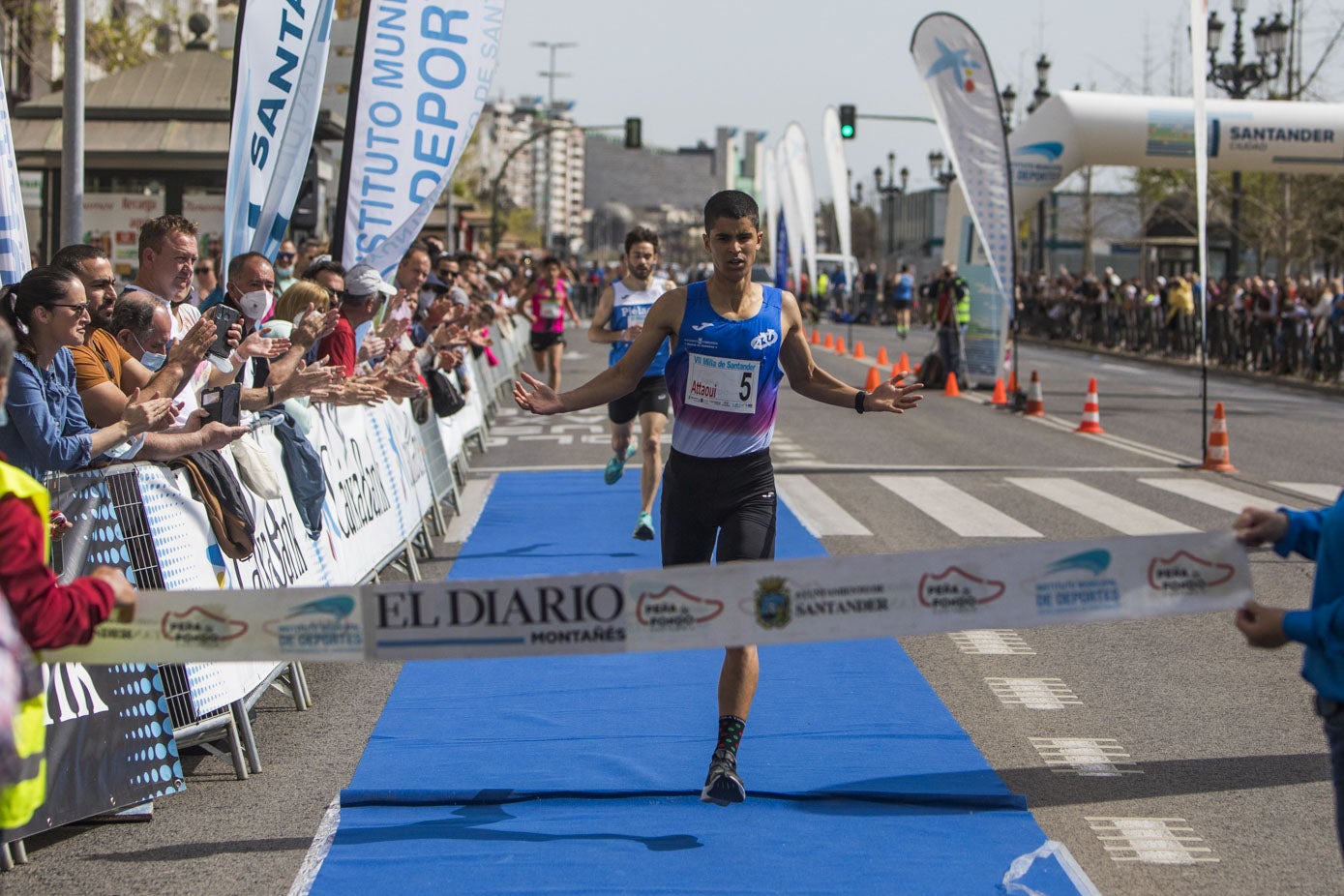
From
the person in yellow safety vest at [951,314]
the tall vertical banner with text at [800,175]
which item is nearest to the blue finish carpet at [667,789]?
the person in yellow safety vest at [951,314]

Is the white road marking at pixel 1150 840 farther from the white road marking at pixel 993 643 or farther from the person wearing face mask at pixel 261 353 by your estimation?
the person wearing face mask at pixel 261 353

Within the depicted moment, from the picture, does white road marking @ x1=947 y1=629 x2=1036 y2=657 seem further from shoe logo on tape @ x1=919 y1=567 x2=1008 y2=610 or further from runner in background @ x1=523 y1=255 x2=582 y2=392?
runner in background @ x1=523 y1=255 x2=582 y2=392

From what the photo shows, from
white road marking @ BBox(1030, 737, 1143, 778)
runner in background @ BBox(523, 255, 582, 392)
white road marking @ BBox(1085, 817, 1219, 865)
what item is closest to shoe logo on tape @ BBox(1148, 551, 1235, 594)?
white road marking @ BBox(1085, 817, 1219, 865)

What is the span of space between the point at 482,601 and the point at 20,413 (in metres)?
1.79

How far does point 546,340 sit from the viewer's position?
21234mm

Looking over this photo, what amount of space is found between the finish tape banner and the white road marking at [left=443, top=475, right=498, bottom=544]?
23.8ft

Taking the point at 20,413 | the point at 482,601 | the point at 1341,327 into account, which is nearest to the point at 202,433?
the point at 20,413

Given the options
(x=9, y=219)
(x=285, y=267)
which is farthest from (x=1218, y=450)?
(x=9, y=219)

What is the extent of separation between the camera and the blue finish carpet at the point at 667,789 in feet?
15.9

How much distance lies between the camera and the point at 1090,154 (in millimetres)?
24547

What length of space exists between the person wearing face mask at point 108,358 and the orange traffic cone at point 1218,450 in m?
11.8

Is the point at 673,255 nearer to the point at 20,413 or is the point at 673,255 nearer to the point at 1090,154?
the point at 1090,154

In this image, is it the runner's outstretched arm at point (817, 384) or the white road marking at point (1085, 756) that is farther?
the white road marking at point (1085, 756)

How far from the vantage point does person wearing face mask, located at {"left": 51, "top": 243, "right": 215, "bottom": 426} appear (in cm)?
602
